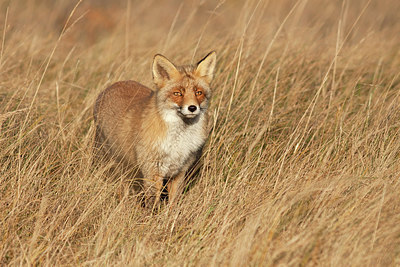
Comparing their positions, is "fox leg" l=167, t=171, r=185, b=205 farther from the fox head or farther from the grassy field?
the fox head

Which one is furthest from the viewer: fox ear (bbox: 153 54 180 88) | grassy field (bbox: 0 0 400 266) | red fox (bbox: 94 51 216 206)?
fox ear (bbox: 153 54 180 88)

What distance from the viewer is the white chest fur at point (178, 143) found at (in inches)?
186

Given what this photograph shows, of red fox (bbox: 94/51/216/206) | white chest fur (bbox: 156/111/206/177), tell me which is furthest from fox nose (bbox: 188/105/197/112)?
white chest fur (bbox: 156/111/206/177)

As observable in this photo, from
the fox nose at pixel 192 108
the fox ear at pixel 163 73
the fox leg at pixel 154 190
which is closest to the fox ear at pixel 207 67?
the fox ear at pixel 163 73

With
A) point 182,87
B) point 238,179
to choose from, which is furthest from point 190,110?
point 238,179

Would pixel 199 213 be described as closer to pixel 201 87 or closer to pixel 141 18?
pixel 201 87

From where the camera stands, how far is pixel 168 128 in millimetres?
4734

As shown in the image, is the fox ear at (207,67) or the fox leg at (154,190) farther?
the fox ear at (207,67)

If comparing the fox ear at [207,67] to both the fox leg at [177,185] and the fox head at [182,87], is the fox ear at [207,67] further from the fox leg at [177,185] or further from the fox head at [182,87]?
the fox leg at [177,185]

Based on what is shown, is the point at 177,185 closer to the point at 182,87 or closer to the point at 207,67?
the point at 182,87

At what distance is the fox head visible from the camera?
Answer: 460cm

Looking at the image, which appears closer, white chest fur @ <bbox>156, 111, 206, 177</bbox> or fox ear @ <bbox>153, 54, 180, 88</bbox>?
white chest fur @ <bbox>156, 111, 206, 177</bbox>

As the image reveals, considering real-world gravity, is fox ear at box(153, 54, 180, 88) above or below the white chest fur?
above

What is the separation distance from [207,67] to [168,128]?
840mm
